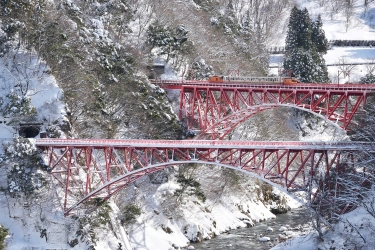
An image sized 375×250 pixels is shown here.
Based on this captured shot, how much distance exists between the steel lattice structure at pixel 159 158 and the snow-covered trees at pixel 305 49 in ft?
92.7

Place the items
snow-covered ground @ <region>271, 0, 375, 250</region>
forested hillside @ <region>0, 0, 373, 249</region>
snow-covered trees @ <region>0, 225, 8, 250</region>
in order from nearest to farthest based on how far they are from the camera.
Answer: snow-covered ground @ <region>271, 0, 375, 250</region> → snow-covered trees @ <region>0, 225, 8, 250</region> → forested hillside @ <region>0, 0, 373, 249</region>

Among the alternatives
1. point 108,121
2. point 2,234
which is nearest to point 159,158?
point 2,234

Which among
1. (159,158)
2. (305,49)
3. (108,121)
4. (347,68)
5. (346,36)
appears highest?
(346,36)

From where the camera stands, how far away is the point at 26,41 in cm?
4662

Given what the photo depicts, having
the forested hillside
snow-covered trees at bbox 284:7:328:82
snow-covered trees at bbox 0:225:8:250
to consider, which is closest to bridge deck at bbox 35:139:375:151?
the forested hillside

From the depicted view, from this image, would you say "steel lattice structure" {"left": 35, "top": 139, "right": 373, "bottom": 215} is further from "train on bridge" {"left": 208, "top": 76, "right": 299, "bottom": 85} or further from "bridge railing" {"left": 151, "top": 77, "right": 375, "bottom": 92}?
"train on bridge" {"left": 208, "top": 76, "right": 299, "bottom": 85}

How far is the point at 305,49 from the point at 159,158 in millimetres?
37995

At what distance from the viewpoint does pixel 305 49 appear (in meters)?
69.1

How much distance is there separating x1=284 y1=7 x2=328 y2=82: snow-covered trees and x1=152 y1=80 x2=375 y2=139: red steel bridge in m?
14.2

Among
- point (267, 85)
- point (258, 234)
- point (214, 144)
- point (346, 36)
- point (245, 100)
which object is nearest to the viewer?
point (214, 144)

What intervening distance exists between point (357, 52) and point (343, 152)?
51876 mm

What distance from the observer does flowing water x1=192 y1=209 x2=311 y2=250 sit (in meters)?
40.4

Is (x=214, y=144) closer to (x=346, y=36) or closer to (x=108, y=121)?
(x=108, y=121)

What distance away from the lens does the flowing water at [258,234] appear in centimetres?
4038
